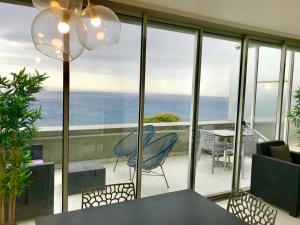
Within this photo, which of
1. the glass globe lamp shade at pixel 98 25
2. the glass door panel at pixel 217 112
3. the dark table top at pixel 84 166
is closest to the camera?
the glass globe lamp shade at pixel 98 25

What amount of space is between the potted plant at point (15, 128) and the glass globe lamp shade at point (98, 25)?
115 cm

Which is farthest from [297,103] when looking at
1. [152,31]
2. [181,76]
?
[152,31]

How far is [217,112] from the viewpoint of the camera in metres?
3.78

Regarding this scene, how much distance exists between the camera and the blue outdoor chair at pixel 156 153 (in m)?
3.31

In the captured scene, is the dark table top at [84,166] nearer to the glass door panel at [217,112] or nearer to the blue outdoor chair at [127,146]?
the blue outdoor chair at [127,146]

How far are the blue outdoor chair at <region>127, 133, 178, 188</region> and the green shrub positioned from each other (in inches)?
8.3

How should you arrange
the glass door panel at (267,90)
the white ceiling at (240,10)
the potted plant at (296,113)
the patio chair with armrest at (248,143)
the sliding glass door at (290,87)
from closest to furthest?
the white ceiling at (240,10)
the patio chair with armrest at (248,143)
the glass door panel at (267,90)
the potted plant at (296,113)
the sliding glass door at (290,87)

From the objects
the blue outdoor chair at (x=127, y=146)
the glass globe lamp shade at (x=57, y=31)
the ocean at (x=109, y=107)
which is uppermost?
the glass globe lamp shade at (x=57, y=31)

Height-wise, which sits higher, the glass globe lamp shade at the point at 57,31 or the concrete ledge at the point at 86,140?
the glass globe lamp shade at the point at 57,31

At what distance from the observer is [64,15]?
1258mm

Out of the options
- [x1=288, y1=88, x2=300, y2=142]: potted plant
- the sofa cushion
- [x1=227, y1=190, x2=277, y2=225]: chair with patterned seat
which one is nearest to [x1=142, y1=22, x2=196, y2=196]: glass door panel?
A: the sofa cushion

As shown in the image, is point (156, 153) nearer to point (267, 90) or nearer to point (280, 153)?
point (280, 153)

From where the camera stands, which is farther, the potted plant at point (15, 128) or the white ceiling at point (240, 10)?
the white ceiling at point (240, 10)

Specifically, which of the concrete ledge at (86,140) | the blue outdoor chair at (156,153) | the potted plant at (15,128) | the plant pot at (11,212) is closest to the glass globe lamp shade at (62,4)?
the potted plant at (15,128)
